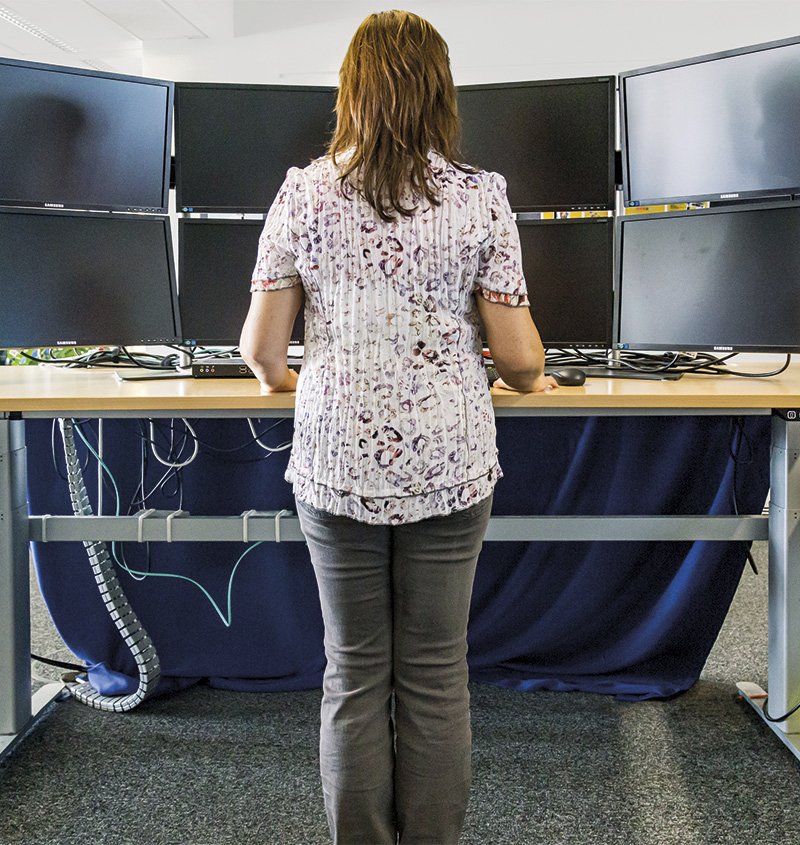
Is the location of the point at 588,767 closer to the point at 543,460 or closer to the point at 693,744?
the point at 693,744

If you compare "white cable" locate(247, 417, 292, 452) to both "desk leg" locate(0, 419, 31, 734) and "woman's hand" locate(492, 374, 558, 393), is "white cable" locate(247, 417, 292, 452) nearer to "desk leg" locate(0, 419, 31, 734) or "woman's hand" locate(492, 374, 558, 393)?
"desk leg" locate(0, 419, 31, 734)

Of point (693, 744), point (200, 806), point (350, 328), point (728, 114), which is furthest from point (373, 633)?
point (728, 114)

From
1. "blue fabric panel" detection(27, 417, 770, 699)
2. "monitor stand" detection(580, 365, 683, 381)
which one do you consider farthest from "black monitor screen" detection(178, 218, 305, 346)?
"monitor stand" detection(580, 365, 683, 381)

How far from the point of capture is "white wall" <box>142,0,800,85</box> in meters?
4.97

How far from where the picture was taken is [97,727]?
1.93 meters

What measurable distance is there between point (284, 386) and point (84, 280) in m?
0.68

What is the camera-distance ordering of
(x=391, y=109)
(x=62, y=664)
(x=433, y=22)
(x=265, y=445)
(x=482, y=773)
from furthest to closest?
(x=433, y=22), (x=62, y=664), (x=265, y=445), (x=482, y=773), (x=391, y=109)

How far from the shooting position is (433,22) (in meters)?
5.24

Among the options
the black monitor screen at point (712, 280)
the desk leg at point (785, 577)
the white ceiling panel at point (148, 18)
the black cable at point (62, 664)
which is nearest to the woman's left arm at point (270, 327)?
the black monitor screen at point (712, 280)

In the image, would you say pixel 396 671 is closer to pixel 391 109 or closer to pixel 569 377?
pixel 569 377

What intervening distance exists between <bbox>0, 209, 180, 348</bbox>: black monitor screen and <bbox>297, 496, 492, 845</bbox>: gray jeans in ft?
2.92

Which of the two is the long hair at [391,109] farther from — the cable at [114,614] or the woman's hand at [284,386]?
the cable at [114,614]

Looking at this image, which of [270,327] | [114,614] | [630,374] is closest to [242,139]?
[270,327]

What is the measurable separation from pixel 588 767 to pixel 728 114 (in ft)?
4.49
